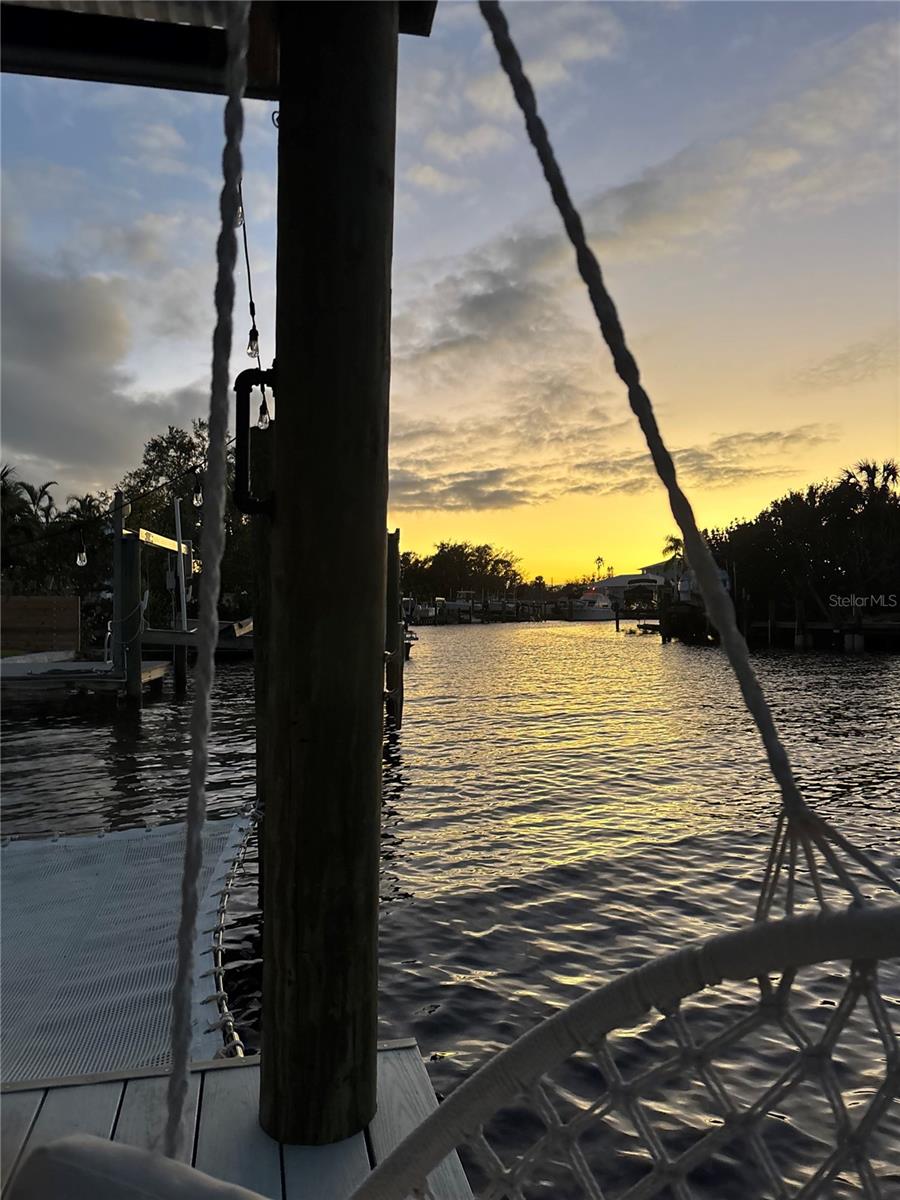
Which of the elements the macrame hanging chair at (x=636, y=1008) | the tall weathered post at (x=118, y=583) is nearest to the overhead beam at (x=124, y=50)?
the macrame hanging chair at (x=636, y=1008)

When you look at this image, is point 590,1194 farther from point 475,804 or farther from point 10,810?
point 10,810

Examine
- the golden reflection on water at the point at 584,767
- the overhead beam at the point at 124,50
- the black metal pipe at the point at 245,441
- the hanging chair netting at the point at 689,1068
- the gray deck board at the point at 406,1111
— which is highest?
the overhead beam at the point at 124,50

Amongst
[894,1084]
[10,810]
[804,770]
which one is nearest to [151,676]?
[10,810]

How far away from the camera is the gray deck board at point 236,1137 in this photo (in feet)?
6.14

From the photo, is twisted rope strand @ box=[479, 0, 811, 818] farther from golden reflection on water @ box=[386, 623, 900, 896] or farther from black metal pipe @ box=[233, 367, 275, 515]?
golden reflection on water @ box=[386, 623, 900, 896]

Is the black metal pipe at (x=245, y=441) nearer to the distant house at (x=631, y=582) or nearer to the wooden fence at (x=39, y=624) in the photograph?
the wooden fence at (x=39, y=624)

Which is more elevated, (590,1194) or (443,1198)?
(590,1194)

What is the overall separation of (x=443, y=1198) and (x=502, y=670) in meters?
30.5

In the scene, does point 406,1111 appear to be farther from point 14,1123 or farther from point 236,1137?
point 14,1123

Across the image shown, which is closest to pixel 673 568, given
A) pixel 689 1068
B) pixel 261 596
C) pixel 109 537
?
pixel 689 1068

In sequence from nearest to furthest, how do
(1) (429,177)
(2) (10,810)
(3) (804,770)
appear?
(1) (429,177) → (2) (10,810) → (3) (804,770)

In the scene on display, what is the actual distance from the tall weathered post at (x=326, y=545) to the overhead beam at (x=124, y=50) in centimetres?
146

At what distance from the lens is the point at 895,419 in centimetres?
858

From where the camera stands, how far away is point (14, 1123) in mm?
1995
